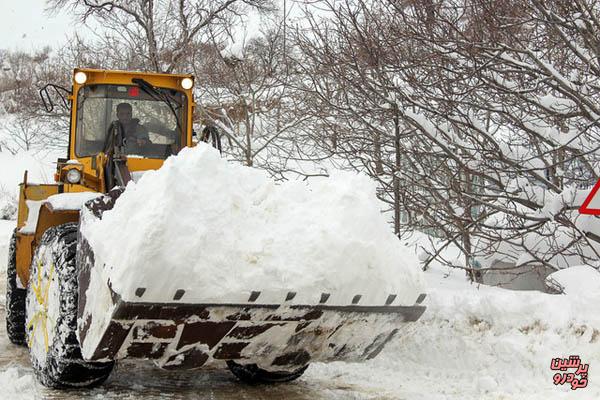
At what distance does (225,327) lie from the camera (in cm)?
369

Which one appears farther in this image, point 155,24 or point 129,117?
point 155,24

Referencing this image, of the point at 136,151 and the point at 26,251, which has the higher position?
the point at 136,151

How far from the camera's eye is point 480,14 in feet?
20.8

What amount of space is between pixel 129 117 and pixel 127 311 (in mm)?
2870

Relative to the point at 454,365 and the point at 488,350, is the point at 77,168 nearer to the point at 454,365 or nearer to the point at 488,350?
the point at 454,365

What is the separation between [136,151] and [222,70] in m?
8.37

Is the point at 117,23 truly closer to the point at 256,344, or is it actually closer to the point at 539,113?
the point at 539,113

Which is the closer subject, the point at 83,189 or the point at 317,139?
the point at 83,189

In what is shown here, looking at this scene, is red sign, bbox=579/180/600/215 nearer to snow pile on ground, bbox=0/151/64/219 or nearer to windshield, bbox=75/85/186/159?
windshield, bbox=75/85/186/159

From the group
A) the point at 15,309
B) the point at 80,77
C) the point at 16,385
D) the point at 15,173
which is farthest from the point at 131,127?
the point at 15,173

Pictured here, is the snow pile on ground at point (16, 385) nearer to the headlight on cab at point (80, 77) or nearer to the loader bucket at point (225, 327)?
the loader bucket at point (225, 327)

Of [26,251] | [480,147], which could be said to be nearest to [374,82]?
[480,147]

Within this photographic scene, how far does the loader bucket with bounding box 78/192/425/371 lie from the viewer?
3521mm

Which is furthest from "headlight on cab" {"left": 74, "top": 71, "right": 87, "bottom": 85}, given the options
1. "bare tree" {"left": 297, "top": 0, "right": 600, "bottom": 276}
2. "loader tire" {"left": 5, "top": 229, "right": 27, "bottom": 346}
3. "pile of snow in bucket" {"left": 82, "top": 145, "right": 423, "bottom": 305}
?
"bare tree" {"left": 297, "top": 0, "right": 600, "bottom": 276}
